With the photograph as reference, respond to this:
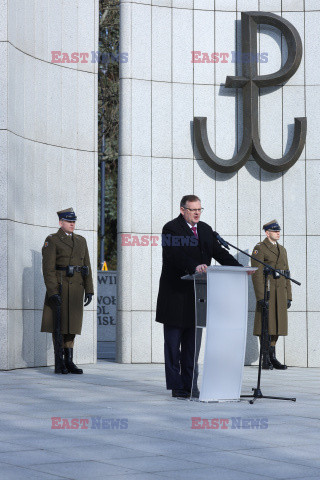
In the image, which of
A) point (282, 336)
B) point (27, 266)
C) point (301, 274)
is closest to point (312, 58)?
point (301, 274)

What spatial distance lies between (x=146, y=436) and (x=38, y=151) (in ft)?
22.7

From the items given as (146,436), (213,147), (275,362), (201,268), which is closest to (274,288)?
(275,362)

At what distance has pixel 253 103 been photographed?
13.4 m

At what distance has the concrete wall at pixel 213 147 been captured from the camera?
13.2 metres

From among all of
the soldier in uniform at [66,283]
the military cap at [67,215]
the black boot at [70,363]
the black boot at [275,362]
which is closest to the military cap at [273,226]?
the black boot at [275,362]

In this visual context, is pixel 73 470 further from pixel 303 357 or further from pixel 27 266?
pixel 303 357

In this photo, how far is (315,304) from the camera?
13250 millimetres

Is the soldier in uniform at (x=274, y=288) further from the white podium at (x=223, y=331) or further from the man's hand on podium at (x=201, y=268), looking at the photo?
the man's hand on podium at (x=201, y=268)

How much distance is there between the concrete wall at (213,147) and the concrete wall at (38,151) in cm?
59

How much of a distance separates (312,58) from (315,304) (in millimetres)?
3743

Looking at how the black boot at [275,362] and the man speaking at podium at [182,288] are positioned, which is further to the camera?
the black boot at [275,362]

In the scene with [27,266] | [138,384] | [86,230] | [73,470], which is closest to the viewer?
[73,470]

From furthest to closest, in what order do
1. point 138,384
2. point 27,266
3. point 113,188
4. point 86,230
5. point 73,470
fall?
point 113,188 < point 86,230 < point 27,266 < point 138,384 < point 73,470

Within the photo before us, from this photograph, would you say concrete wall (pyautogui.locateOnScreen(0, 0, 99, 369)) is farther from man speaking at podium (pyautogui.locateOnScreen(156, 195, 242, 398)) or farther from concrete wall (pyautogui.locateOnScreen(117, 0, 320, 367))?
man speaking at podium (pyautogui.locateOnScreen(156, 195, 242, 398))
